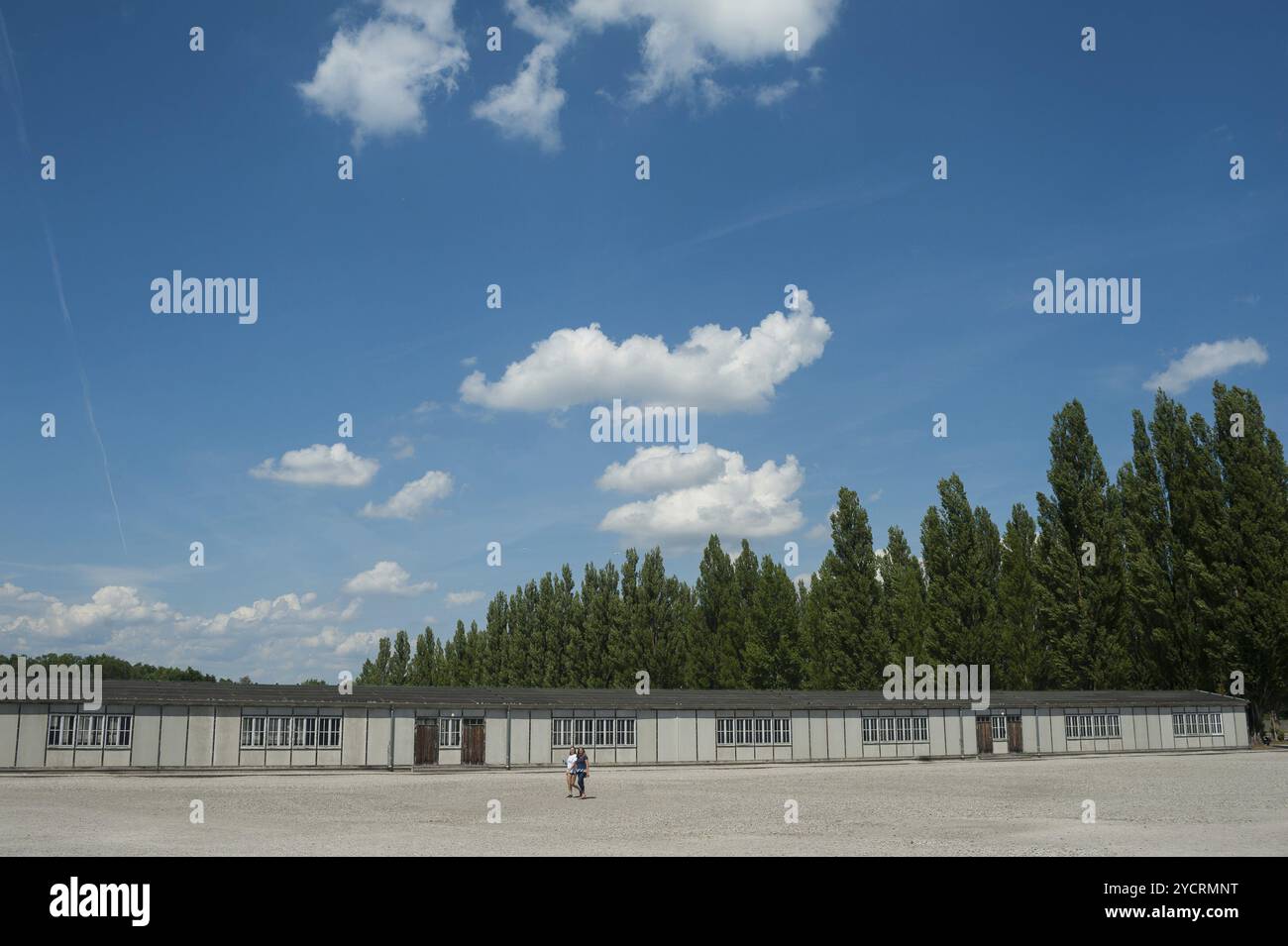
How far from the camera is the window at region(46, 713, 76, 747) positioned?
38.3 m

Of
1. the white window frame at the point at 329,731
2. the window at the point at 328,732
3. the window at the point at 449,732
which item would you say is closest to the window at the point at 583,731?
the window at the point at 449,732

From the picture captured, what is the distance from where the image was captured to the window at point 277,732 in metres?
41.8

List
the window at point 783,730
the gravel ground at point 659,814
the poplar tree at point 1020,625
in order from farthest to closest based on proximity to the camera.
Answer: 1. the poplar tree at point 1020,625
2. the window at point 783,730
3. the gravel ground at point 659,814

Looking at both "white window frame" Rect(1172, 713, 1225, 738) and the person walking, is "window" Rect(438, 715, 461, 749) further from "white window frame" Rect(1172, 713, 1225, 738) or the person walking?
"white window frame" Rect(1172, 713, 1225, 738)

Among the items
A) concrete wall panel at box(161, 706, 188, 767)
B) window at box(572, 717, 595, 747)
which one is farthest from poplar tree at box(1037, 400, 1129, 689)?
concrete wall panel at box(161, 706, 188, 767)

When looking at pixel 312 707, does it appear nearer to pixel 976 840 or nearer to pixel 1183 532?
pixel 976 840

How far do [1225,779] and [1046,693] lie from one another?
24519mm

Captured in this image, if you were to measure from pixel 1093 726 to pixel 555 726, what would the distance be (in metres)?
31.2

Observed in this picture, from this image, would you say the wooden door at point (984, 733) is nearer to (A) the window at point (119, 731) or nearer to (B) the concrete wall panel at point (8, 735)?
(A) the window at point (119, 731)

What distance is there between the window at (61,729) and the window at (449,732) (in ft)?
47.4

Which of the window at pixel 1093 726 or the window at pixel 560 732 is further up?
the window at pixel 560 732

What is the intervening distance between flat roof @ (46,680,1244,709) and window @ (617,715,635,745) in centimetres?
80

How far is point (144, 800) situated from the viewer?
26984 mm

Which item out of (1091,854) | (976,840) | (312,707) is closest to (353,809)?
(976,840)
